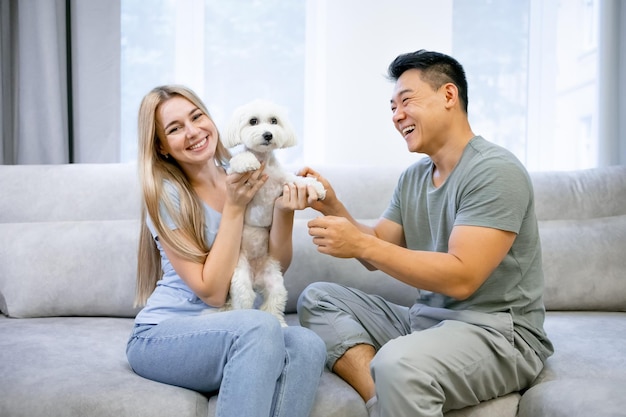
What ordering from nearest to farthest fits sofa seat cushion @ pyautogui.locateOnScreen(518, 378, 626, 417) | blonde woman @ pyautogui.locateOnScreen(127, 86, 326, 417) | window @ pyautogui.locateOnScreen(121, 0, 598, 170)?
sofa seat cushion @ pyautogui.locateOnScreen(518, 378, 626, 417), blonde woman @ pyautogui.locateOnScreen(127, 86, 326, 417), window @ pyautogui.locateOnScreen(121, 0, 598, 170)

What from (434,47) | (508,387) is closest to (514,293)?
(508,387)

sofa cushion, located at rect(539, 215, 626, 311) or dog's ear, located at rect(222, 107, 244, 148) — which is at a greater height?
dog's ear, located at rect(222, 107, 244, 148)

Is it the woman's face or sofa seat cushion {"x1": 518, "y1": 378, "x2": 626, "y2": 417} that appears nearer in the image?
sofa seat cushion {"x1": 518, "y1": 378, "x2": 626, "y2": 417}

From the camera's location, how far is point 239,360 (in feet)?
4.63

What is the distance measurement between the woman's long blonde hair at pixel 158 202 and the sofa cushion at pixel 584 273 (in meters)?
1.35

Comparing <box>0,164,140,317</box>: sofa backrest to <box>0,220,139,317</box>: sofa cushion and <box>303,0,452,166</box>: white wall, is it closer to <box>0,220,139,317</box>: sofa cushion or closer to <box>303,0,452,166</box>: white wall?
<box>0,220,139,317</box>: sofa cushion

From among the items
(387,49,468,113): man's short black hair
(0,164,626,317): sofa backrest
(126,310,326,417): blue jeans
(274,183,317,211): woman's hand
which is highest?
(387,49,468,113): man's short black hair

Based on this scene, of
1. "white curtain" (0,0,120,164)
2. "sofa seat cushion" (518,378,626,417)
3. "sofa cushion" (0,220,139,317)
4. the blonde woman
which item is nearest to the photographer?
"sofa seat cushion" (518,378,626,417)

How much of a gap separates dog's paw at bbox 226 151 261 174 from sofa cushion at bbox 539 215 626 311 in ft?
4.04

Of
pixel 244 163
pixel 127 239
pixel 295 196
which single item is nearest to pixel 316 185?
pixel 295 196

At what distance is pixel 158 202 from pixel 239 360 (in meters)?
0.56

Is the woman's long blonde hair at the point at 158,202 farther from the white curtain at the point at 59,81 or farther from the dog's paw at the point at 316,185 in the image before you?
the white curtain at the point at 59,81

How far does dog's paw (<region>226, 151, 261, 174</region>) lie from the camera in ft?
5.60

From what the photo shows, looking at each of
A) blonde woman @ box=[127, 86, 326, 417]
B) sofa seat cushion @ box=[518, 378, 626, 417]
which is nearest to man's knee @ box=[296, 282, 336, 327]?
blonde woman @ box=[127, 86, 326, 417]
